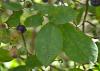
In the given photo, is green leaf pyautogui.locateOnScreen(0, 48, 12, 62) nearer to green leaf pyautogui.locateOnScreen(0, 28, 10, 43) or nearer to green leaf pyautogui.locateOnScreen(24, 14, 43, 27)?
green leaf pyautogui.locateOnScreen(0, 28, 10, 43)

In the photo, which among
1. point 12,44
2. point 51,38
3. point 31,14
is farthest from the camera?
point 12,44

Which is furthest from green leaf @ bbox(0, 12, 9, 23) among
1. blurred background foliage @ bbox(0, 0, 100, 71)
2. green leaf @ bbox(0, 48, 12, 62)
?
green leaf @ bbox(0, 48, 12, 62)

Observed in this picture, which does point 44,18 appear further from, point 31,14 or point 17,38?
point 17,38

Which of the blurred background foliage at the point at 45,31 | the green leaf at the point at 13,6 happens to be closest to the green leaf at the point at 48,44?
the blurred background foliage at the point at 45,31

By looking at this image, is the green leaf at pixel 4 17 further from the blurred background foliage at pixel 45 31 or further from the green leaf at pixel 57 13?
the green leaf at pixel 57 13

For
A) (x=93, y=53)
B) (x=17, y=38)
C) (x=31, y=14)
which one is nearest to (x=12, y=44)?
(x=17, y=38)

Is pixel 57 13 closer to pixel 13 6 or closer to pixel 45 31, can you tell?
pixel 45 31

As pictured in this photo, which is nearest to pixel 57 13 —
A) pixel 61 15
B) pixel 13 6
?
pixel 61 15
